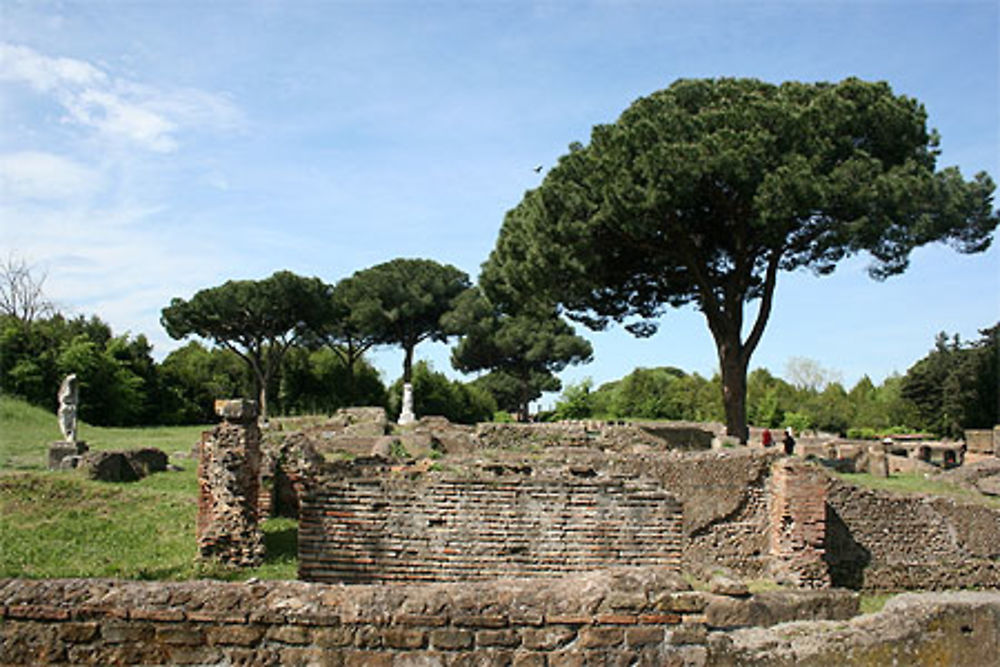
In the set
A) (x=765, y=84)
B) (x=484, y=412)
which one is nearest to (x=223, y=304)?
(x=484, y=412)

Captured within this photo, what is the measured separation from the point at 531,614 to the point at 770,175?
15.7 m

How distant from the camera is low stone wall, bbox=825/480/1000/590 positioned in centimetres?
1053

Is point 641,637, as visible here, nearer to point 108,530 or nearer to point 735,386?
point 108,530

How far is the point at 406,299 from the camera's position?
39000 millimetres

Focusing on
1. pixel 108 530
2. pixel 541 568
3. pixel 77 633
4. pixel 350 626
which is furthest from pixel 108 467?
pixel 350 626

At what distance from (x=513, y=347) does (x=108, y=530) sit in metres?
32.2

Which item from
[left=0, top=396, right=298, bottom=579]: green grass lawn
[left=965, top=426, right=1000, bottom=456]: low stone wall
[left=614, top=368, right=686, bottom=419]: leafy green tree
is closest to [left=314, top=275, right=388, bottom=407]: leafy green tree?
[left=614, top=368, right=686, bottom=419]: leafy green tree

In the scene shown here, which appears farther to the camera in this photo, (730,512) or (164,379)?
(164,379)

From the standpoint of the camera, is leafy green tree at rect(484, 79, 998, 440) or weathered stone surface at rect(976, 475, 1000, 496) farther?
leafy green tree at rect(484, 79, 998, 440)

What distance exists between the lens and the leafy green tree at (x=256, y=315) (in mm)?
33438

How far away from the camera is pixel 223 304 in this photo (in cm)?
3322

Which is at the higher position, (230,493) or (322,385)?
(322,385)

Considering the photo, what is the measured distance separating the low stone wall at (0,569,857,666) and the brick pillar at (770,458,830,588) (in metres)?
6.77

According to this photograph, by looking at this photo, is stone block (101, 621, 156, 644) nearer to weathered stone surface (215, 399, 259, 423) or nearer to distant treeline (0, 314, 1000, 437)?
weathered stone surface (215, 399, 259, 423)
